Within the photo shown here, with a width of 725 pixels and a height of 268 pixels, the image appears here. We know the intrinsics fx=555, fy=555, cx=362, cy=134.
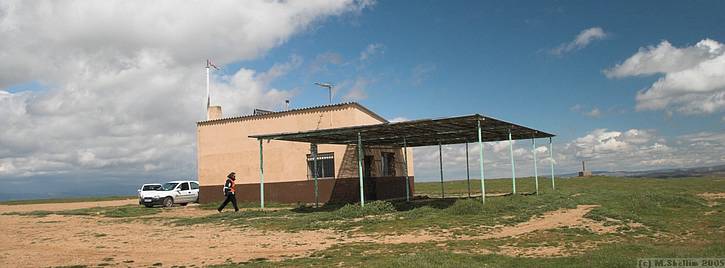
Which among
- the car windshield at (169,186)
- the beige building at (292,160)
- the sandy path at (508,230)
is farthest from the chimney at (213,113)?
the sandy path at (508,230)

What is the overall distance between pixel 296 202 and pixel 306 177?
4.17ft

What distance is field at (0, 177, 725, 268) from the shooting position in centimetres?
949

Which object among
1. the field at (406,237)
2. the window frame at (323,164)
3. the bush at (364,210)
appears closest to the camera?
the field at (406,237)

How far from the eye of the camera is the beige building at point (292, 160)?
24.1 meters

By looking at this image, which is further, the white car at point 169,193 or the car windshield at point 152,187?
the car windshield at point 152,187

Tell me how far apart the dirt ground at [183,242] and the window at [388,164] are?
36.5 feet

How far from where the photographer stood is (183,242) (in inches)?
525

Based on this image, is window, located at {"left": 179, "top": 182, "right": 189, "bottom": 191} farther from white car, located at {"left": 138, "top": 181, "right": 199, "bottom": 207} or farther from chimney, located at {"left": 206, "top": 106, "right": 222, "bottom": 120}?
chimney, located at {"left": 206, "top": 106, "right": 222, "bottom": 120}

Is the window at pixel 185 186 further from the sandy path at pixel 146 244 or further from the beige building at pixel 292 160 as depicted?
the sandy path at pixel 146 244

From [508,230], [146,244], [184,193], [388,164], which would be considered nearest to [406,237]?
[508,230]

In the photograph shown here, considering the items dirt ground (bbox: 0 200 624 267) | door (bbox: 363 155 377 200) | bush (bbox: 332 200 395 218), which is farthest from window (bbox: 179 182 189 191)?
bush (bbox: 332 200 395 218)

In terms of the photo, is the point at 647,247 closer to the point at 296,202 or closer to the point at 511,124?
the point at 511,124

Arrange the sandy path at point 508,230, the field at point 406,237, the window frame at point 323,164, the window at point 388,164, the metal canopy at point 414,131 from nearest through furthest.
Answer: the field at point 406,237 → the sandy path at point 508,230 → the metal canopy at point 414,131 → the window frame at point 323,164 → the window at point 388,164

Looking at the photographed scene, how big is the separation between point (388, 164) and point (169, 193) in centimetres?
1138
